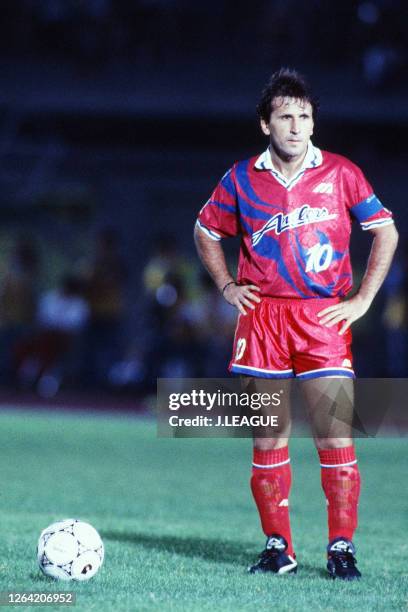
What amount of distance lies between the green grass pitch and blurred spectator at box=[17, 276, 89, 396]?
1.83 m

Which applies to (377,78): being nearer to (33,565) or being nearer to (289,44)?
(289,44)

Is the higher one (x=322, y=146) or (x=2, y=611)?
(x=322, y=146)

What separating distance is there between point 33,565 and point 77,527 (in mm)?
391

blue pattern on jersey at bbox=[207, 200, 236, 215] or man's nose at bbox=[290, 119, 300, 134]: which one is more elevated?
man's nose at bbox=[290, 119, 300, 134]

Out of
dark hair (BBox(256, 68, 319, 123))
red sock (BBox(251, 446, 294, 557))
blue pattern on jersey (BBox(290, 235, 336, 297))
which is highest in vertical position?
dark hair (BBox(256, 68, 319, 123))

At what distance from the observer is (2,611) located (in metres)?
4.10

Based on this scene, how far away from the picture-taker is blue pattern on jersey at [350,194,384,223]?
5129 millimetres

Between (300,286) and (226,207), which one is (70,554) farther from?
(226,207)

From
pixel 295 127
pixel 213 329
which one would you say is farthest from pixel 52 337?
pixel 295 127

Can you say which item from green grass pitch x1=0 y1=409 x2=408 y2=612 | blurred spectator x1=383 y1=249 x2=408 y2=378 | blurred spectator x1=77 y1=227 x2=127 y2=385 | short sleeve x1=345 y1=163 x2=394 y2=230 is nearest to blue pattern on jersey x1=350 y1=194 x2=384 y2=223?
short sleeve x1=345 y1=163 x2=394 y2=230

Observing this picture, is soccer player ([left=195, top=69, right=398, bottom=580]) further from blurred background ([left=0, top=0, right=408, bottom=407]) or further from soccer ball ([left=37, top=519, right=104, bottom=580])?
blurred background ([left=0, top=0, right=408, bottom=407])

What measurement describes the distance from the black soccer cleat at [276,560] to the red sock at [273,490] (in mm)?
49

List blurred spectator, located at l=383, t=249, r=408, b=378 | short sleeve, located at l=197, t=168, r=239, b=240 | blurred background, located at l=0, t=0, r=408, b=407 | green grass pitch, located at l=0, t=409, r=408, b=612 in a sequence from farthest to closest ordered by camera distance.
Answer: blurred background, located at l=0, t=0, r=408, b=407
blurred spectator, located at l=383, t=249, r=408, b=378
short sleeve, located at l=197, t=168, r=239, b=240
green grass pitch, located at l=0, t=409, r=408, b=612

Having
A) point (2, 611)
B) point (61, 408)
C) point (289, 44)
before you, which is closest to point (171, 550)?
point (2, 611)
